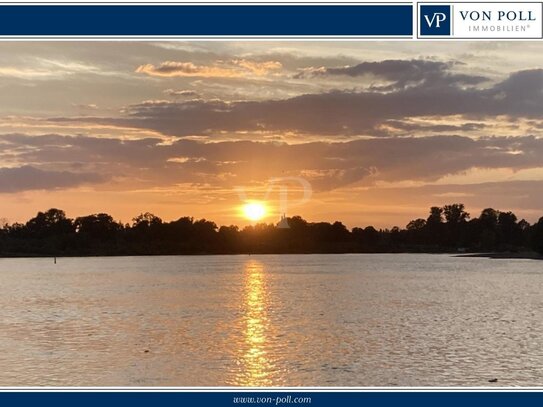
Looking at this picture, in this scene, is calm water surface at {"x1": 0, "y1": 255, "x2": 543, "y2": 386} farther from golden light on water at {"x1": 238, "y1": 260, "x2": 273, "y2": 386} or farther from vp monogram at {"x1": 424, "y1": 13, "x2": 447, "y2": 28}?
vp monogram at {"x1": 424, "y1": 13, "x2": 447, "y2": 28}

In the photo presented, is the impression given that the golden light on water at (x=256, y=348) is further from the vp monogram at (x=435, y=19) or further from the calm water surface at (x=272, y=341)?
the vp monogram at (x=435, y=19)

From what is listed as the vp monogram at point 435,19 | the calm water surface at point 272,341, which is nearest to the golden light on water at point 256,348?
the calm water surface at point 272,341

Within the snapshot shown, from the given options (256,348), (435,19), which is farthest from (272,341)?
(435,19)

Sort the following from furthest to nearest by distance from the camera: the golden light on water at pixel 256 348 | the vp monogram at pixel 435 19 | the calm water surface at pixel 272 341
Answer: the calm water surface at pixel 272 341, the golden light on water at pixel 256 348, the vp monogram at pixel 435 19

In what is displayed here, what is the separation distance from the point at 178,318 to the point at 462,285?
233ft

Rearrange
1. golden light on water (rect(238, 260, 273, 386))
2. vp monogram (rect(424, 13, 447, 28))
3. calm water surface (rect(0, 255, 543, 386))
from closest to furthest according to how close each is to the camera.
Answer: vp monogram (rect(424, 13, 447, 28)), golden light on water (rect(238, 260, 273, 386)), calm water surface (rect(0, 255, 543, 386))

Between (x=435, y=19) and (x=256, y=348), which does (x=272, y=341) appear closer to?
(x=256, y=348)

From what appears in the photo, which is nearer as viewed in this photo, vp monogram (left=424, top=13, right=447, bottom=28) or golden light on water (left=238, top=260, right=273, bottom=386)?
vp monogram (left=424, top=13, right=447, bottom=28)

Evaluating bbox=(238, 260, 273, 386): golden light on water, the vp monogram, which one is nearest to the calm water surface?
bbox=(238, 260, 273, 386): golden light on water

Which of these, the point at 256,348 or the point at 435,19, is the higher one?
the point at 435,19

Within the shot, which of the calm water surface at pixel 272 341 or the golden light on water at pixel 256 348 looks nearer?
the golden light on water at pixel 256 348

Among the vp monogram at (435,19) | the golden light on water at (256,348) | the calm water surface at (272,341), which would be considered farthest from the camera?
the calm water surface at (272,341)

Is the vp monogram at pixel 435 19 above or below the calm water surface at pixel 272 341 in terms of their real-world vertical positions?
above
